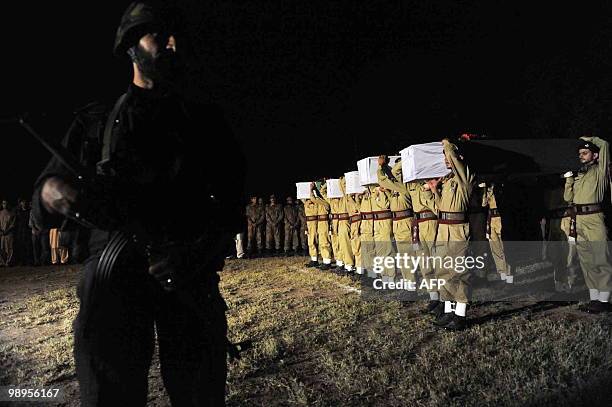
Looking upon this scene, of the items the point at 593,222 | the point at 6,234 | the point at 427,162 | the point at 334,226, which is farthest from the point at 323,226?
the point at 6,234

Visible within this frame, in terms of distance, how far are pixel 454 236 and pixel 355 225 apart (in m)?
5.00

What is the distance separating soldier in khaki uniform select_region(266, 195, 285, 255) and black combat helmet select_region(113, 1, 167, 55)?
59.0 feet

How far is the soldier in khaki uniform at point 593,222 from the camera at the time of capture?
6.42m

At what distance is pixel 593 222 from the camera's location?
6.69m

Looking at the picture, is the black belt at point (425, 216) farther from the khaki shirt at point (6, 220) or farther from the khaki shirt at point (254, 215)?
the khaki shirt at point (6, 220)

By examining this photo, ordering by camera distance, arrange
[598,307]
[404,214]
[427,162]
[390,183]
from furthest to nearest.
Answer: [404,214]
[390,183]
[427,162]
[598,307]

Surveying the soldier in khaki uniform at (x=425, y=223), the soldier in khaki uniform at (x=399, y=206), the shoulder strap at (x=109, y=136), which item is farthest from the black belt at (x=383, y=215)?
the shoulder strap at (x=109, y=136)

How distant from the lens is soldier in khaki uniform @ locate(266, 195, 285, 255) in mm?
19844

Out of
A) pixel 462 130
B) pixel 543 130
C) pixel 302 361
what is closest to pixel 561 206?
pixel 302 361

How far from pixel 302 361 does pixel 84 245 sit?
3576mm

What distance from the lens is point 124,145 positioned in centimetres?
173

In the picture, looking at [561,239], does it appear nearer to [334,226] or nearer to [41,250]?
[334,226]

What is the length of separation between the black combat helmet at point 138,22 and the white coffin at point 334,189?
421 inches

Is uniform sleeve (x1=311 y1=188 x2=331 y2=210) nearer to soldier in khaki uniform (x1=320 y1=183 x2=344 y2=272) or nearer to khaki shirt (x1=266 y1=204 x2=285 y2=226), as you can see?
soldier in khaki uniform (x1=320 y1=183 x2=344 y2=272)
